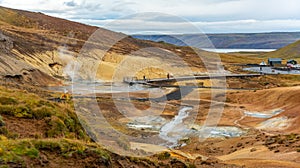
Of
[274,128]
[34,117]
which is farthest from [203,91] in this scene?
A: [34,117]

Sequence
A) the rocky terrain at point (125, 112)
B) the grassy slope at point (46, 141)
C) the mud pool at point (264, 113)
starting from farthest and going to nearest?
the mud pool at point (264, 113), the rocky terrain at point (125, 112), the grassy slope at point (46, 141)

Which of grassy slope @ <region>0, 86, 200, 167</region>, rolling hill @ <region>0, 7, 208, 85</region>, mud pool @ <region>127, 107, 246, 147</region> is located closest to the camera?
grassy slope @ <region>0, 86, 200, 167</region>

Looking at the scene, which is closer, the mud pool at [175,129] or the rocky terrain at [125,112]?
the rocky terrain at [125,112]

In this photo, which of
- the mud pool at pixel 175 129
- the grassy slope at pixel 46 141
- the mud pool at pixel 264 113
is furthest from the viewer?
the mud pool at pixel 264 113

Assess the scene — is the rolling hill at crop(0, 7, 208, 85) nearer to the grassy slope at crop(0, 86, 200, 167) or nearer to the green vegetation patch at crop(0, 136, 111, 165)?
the grassy slope at crop(0, 86, 200, 167)

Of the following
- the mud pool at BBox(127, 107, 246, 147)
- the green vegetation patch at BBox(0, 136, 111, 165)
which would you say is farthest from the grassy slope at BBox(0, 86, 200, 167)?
the mud pool at BBox(127, 107, 246, 147)

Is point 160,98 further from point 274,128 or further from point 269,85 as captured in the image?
point 269,85

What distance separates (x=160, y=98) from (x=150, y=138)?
2546cm

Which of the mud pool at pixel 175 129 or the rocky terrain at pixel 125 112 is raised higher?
the rocky terrain at pixel 125 112

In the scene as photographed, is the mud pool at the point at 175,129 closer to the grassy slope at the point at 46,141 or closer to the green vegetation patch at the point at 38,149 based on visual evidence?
the grassy slope at the point at 46,141

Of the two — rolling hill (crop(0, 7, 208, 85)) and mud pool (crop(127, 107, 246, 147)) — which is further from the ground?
rolling hill (crop(0, 7, 208, 85))

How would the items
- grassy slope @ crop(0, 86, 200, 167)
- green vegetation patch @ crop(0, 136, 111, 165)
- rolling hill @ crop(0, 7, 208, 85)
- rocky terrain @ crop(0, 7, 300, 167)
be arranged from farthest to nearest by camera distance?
rolling hill @ crop(0, 7, 208, 85), rocky terrain @ crop(0, 7, 300, 167), grassy slope @ crop(0, 86, 200, 167), green vegetation patch @ crop(0, 136, 111, 165)

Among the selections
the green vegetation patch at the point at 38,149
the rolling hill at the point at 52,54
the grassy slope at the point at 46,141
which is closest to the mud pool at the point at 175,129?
the grassy slope at the point at 46,141

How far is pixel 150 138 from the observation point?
32.9 meters
